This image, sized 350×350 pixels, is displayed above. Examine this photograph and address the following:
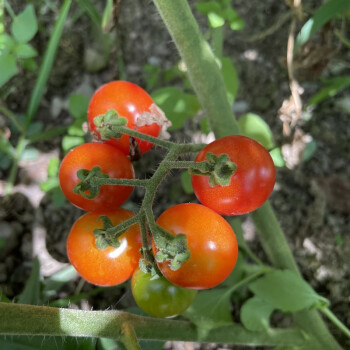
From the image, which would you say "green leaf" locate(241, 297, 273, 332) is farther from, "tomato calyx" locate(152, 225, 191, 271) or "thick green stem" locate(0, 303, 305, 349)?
"tomato calyx" locate(152, 225, 191, 271)

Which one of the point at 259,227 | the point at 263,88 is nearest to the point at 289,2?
the point at 263,88

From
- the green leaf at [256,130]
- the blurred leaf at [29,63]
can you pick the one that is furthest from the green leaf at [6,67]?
the green leaf at [256,130]

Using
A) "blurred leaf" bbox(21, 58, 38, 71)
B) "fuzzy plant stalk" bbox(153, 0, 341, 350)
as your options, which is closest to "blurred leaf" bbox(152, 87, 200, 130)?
"fuzzy plant stalk" bbox(153, 0, 341, 350)

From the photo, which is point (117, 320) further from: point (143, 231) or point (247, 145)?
point (247, 145)

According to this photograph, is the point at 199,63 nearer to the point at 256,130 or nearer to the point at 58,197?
the point at 256,130

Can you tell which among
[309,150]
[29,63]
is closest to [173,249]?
[309,150]
